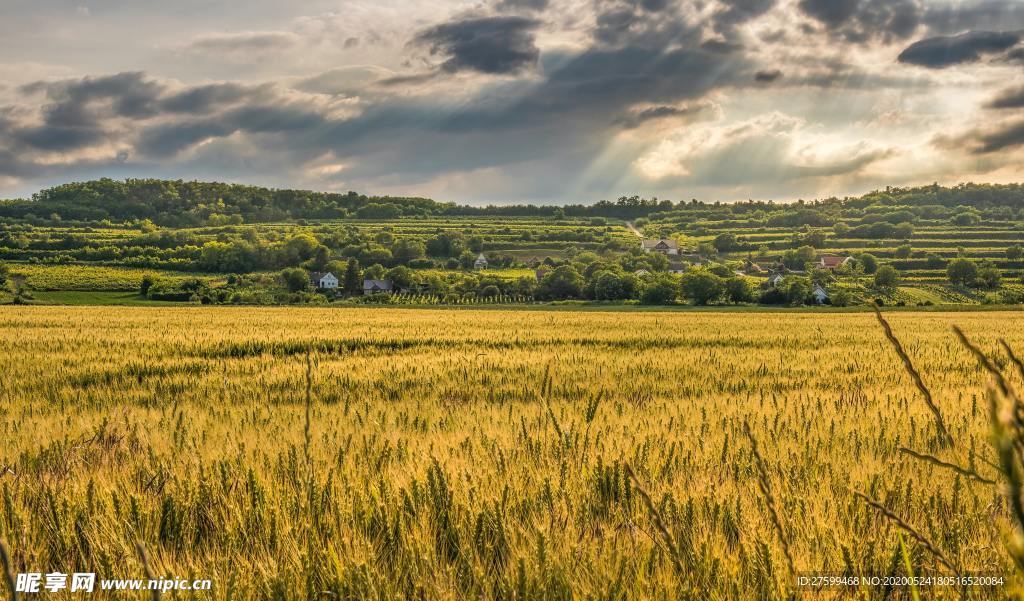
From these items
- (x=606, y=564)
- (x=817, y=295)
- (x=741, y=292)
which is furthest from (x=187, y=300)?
(x=606, y=564)

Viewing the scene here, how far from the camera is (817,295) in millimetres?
86375

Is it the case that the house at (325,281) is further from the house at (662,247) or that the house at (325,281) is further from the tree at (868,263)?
the tree at (868,263)

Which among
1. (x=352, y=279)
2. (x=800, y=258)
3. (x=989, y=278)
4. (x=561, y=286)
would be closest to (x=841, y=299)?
(x=989, y=278)

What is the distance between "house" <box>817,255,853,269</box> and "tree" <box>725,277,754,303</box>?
5369cm

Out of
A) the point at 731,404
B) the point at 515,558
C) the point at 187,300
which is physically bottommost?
the point at 187,300

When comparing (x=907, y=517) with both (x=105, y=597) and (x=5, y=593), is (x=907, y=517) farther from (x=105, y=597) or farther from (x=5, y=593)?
(x=5, y=593)

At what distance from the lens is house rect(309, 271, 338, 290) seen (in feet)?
404

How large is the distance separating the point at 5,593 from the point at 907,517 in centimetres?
386

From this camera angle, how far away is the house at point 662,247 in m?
168

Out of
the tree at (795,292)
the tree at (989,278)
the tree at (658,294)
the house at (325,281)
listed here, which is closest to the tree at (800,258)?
the tree at (989,278)

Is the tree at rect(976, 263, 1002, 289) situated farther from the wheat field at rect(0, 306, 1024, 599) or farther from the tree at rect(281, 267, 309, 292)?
the wheat field at rect(0, 306, 1024, 599)

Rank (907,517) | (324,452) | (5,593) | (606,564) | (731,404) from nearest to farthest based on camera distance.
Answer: (5,593) → (606,564) → (907,517) → (324,452) → (731,404)

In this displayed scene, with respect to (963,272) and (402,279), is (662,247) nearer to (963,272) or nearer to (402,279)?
(963,272)

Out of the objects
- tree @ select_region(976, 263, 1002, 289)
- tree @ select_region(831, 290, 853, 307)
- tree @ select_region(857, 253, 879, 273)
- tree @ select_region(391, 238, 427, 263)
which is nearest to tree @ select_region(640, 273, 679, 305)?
tree @ select_region(831, 290, 853, 307)
